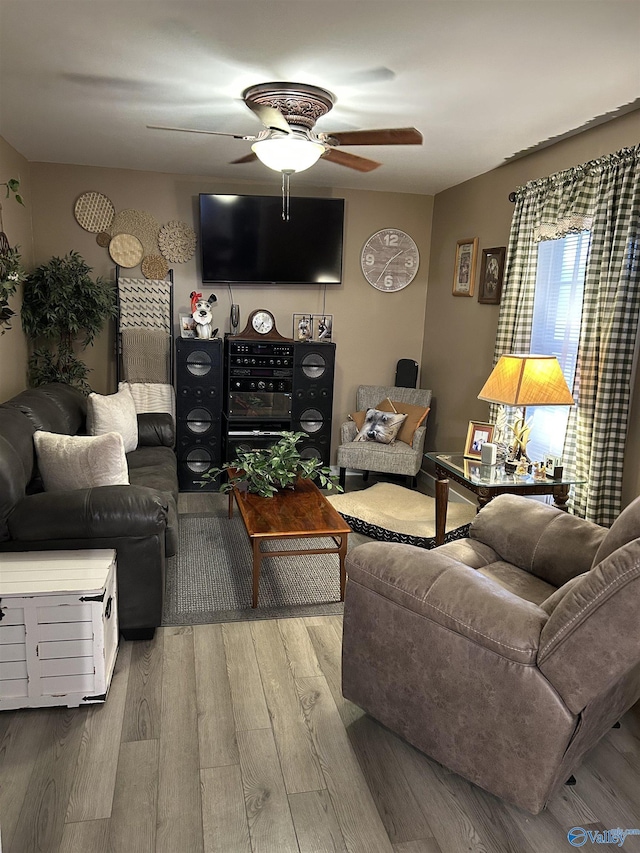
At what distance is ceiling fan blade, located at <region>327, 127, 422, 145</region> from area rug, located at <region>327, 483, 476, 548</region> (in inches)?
91.9

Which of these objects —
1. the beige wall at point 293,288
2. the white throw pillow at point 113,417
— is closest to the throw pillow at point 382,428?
the beige wall at point 293,288

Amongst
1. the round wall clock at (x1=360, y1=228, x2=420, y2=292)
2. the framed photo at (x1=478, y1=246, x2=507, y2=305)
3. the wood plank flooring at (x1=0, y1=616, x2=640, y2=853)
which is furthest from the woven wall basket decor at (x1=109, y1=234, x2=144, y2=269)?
the wood plank flooring at (x1=0, y1=616, x2=640, y2=853)

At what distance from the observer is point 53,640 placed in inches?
94.5

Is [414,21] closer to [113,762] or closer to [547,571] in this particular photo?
[547,571]

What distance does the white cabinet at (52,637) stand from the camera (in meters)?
2.37

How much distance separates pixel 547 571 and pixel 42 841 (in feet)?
6.39

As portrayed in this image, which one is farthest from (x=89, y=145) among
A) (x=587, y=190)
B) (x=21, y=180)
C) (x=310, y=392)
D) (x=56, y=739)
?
(x=56, y=739)

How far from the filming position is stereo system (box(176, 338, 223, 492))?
17.1ft

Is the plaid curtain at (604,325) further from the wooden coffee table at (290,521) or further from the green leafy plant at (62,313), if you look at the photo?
the green leafy plant at (62,313)

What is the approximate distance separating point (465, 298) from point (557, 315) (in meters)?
1.27

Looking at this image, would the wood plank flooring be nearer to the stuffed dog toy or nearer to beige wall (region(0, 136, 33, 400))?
beige wall (region(0, 136, 33, 400))

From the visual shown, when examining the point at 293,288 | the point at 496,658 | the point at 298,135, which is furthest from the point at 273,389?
the point at 496,658

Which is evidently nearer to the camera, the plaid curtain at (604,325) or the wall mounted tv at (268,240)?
the plaid curtain at (604,325)

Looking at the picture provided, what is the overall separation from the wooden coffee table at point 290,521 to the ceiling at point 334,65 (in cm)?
212
